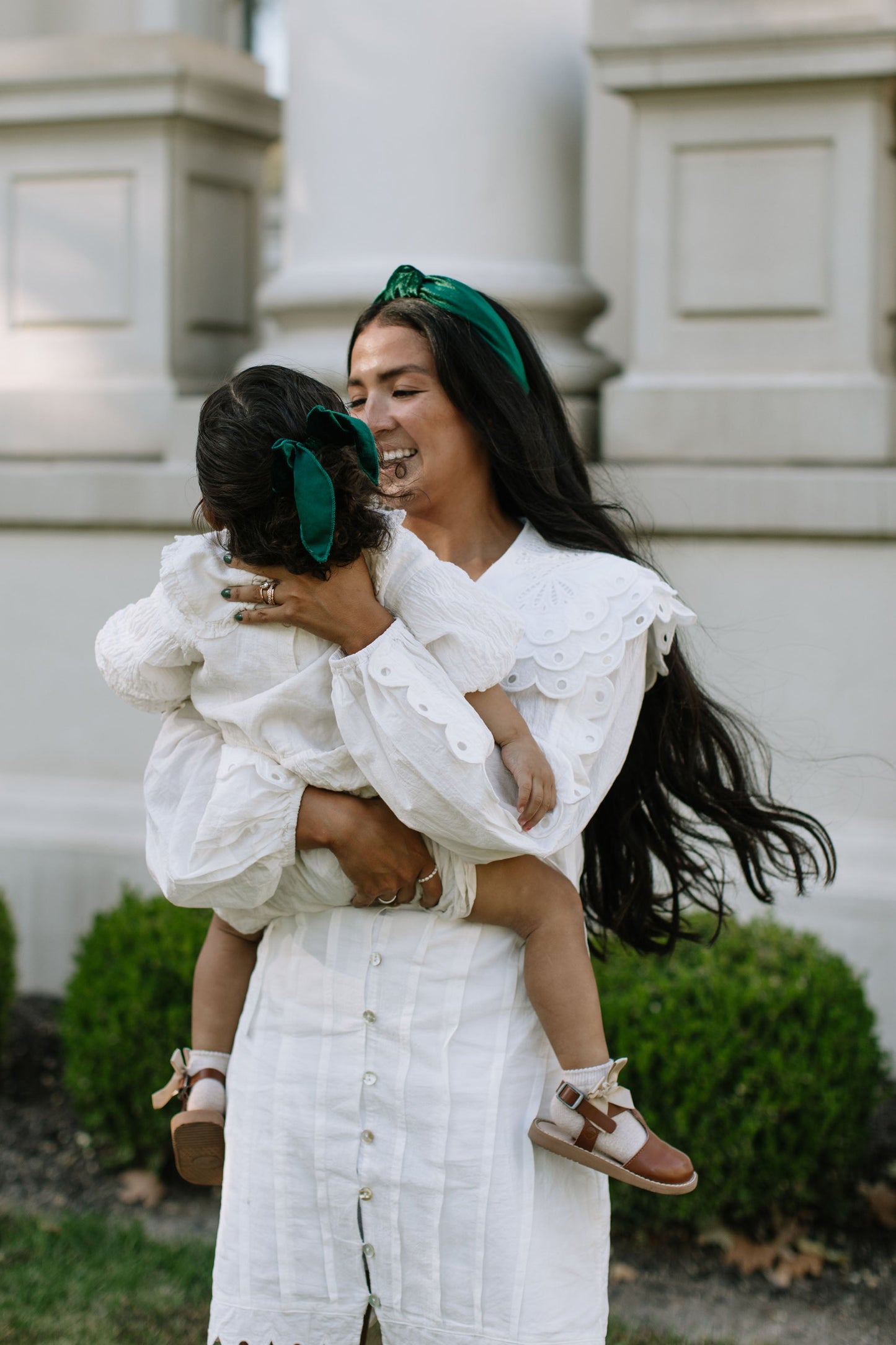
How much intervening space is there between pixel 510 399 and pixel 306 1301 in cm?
135

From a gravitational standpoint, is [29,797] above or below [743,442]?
below

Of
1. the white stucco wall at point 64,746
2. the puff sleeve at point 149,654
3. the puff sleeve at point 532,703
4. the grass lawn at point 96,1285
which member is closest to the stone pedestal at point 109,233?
the white stucco wall at point 64,746

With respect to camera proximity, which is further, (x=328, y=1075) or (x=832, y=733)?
(x=832, y=733)

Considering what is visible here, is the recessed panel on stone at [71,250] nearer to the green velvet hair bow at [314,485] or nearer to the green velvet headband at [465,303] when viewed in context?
the green velvet headband at [465,303]

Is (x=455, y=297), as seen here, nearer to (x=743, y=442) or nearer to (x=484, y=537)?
(x=484, y=537)

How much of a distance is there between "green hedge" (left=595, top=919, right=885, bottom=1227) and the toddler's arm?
6.43 feet

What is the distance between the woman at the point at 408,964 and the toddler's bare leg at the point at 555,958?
38 millimetres

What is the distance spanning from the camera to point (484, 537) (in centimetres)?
239

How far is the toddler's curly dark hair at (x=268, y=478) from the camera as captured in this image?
75.2 inches

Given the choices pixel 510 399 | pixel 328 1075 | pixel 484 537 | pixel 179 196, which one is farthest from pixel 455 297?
pixel 179 196

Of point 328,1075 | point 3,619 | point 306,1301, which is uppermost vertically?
point 3,619

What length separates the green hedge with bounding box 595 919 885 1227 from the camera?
3840mm

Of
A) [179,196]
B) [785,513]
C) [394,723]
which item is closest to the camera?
[394,723]

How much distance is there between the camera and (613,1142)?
208 cm
